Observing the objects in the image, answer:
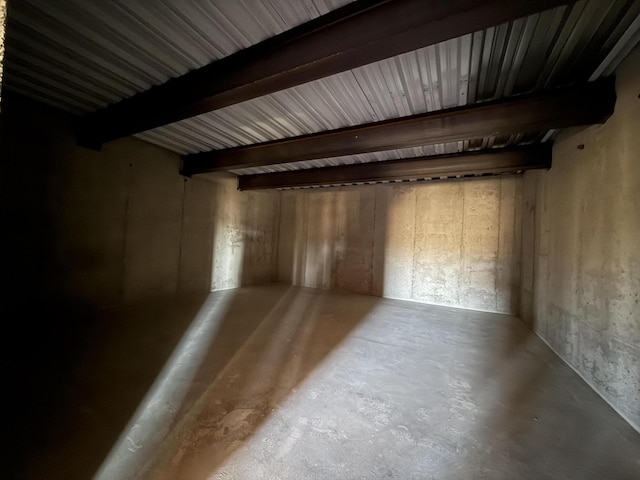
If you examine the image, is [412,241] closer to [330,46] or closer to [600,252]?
[600,252]

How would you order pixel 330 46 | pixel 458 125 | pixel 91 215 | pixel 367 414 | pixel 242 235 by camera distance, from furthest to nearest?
pixel 242 235 → pixel 91 215 → pixel 458 125 → pixel 367 414 → pixel 330 46

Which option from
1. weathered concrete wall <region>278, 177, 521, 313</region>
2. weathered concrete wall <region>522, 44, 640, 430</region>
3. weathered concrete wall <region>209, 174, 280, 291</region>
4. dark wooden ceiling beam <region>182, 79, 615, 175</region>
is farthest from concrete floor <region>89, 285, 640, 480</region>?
weathered concrete wall <region>209, 174, 280, 291</region>

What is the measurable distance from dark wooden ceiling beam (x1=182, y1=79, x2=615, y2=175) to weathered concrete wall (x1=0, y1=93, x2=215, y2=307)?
62.4 inches

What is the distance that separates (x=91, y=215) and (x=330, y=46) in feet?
12.1

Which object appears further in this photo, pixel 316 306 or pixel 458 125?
pixel 316 306

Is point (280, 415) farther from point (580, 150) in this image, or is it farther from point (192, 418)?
point (580, 150)

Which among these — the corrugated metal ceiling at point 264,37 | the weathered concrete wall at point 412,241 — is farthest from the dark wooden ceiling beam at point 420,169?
the corrugated metal ceiling at point 264,37

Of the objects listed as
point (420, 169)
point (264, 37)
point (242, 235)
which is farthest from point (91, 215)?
point (420, 169)

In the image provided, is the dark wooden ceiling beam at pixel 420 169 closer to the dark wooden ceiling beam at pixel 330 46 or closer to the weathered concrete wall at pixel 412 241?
the weathered concrete wall at pixel 412 241

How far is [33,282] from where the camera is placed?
9.55 ft

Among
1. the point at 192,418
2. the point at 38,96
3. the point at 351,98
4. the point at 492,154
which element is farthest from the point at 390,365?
the point at 38,96

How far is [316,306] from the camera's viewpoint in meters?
4.57

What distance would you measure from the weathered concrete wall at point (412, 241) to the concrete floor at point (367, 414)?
166 cm

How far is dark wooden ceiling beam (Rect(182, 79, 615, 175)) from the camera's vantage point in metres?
2.08
